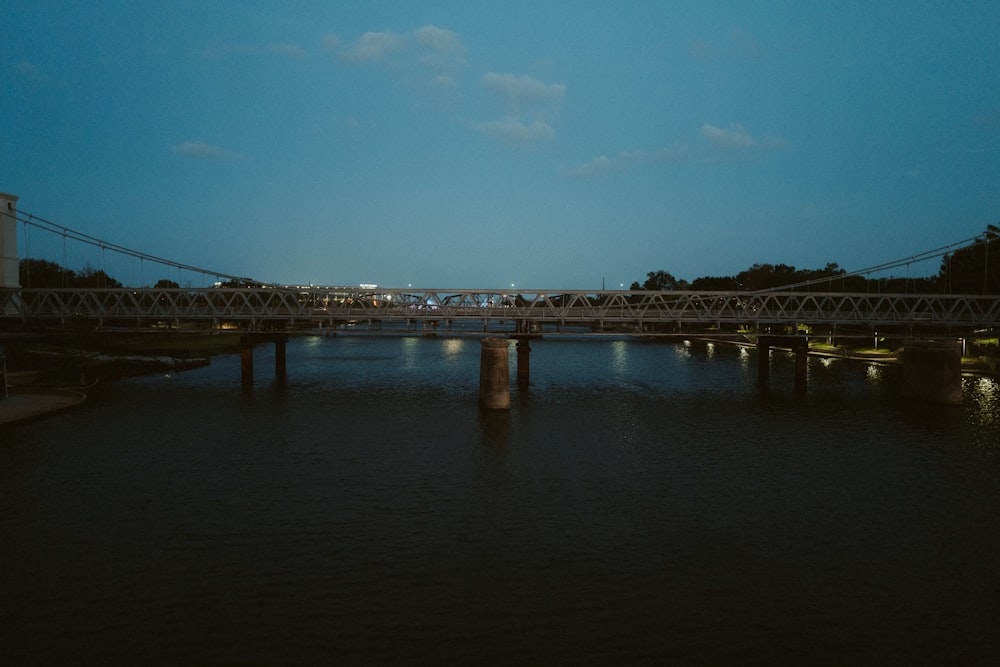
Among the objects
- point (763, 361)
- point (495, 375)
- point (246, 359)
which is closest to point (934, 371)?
point (763, 361)

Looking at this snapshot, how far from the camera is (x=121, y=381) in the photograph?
224 ft

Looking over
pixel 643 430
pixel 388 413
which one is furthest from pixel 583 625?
pixel 388 413

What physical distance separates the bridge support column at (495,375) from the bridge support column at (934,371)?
115 feet

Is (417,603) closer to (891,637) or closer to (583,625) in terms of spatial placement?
(583,625)

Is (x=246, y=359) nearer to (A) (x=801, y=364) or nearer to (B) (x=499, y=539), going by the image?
(B) (x=499, y=539)

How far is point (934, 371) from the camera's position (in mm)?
53969

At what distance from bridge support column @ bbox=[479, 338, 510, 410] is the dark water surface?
8.12 ft

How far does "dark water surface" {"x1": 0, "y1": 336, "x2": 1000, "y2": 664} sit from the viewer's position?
1642 centimetres

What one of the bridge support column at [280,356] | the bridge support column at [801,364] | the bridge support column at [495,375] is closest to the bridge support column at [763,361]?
the bridge support column at [801,364]

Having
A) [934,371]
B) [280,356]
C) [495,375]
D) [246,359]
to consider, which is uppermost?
[246,359]

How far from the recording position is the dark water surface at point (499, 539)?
16.4 m

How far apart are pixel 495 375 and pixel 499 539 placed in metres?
27.3

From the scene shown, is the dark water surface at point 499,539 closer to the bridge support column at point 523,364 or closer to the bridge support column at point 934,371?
the bridge support column at point 934,371

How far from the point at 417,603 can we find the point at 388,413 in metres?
32.1
